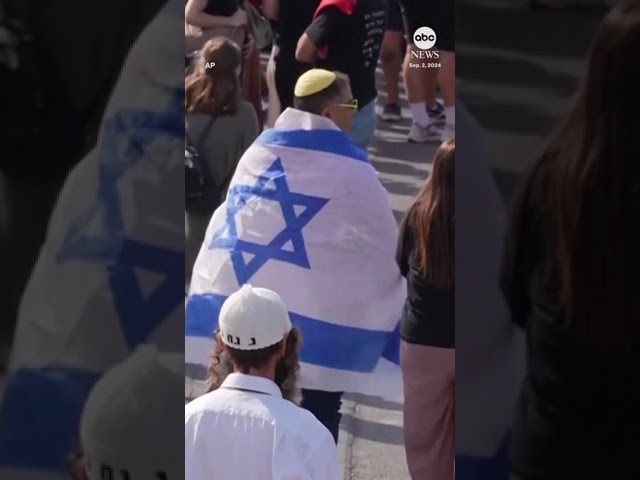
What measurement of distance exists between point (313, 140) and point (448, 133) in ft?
0.82

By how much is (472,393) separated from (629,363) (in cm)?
31

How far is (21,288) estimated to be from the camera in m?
2.19

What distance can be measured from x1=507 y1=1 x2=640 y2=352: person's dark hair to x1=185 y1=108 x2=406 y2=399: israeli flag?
0.32 metres

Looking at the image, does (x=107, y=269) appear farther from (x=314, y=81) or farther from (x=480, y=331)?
(x=480, y=331)

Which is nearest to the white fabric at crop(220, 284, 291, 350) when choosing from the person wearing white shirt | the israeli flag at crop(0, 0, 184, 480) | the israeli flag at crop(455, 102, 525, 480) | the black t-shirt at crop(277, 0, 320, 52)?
the person wearing white shirt

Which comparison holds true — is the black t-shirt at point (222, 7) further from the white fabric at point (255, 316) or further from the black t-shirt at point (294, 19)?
the white fabric at point (255, 316)

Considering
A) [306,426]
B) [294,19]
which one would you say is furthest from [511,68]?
[306,426]

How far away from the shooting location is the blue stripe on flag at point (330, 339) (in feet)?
6.79

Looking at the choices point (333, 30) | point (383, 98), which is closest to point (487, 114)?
point (383, 98)

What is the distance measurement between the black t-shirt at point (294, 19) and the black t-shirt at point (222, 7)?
85 millimetres

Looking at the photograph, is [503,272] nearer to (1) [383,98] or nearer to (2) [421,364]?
(2) [421,364]

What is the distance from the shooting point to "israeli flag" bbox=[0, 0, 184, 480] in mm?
2086

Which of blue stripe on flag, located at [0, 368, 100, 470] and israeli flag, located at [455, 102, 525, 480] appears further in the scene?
blue stripe on flag, located at [0, 368, 100, 470]

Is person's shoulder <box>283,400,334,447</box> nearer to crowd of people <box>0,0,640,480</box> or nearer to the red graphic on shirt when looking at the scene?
crowd of people <box>0,0,640,480</box>
